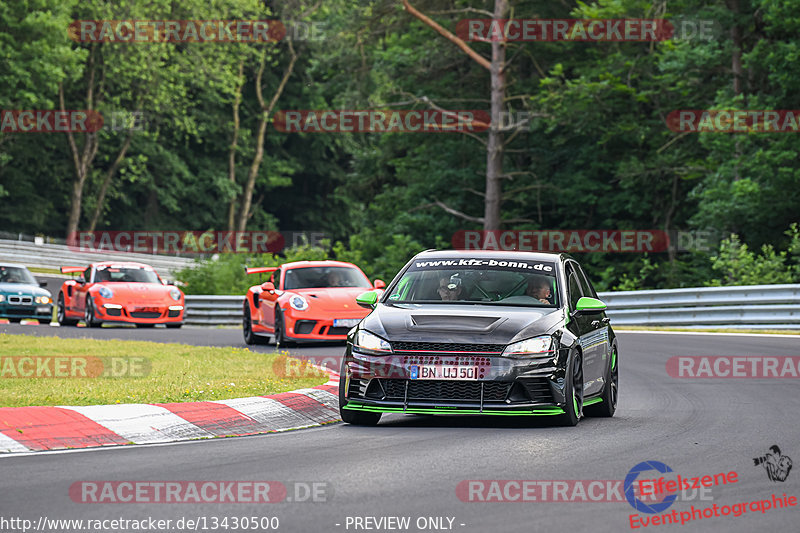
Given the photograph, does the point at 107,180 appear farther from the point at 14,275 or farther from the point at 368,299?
the point at 368,299

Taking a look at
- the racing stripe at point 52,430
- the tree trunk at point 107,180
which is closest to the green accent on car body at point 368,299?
the racing stripe at point 52,430

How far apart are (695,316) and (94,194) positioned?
51107 mm

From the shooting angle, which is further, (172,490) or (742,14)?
(742,14)

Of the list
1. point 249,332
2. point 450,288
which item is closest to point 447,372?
point 450,288

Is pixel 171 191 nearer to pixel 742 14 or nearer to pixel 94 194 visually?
pixel 94 194

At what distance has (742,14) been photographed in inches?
1369

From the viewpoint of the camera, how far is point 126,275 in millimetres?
29938

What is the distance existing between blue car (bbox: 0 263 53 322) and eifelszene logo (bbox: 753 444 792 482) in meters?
23.8

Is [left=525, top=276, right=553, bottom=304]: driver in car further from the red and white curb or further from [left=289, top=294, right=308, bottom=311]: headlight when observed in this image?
[left=289, top=294, right=308, bottom=311]: headlight

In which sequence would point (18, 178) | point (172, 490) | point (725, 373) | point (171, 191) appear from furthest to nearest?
point (171, 191), point (18, 178), point (725, 373), point (172, 490)

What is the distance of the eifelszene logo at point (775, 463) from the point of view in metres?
8.06

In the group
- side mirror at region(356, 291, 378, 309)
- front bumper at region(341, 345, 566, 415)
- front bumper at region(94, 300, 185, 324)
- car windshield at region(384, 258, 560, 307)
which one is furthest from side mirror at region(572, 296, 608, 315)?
front bumper at region(94, 300, 185, 324)

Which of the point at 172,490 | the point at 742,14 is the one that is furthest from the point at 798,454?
the point at 742,14

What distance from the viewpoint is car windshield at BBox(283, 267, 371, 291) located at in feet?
74.4
